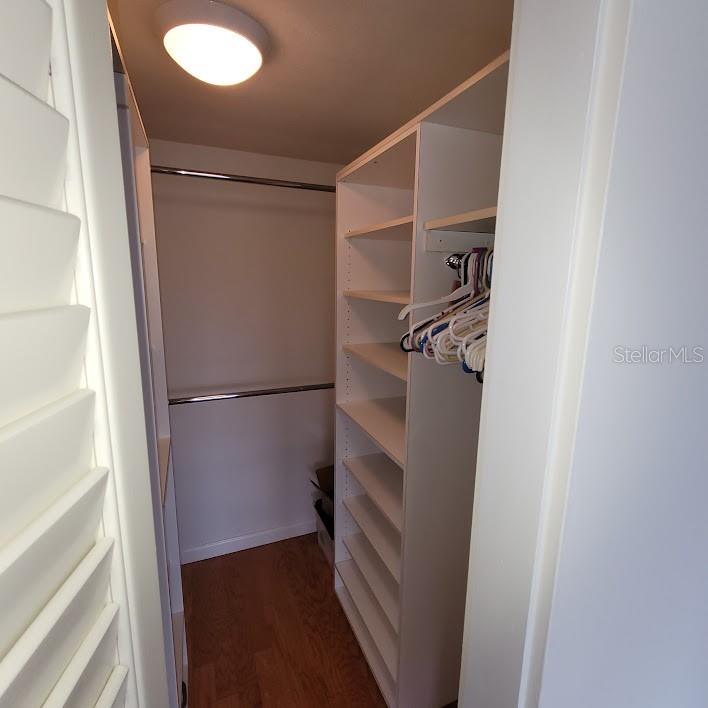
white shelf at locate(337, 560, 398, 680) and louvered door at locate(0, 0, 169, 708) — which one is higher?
louvered door at locate(0, 0, 169, 708)

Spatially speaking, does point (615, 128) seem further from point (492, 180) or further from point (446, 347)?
point (492, 180)

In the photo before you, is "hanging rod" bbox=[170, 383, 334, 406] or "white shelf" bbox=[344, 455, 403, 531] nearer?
"white shelf" bbox=[344, 455, 403, 531]

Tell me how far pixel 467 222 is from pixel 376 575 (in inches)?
61.4

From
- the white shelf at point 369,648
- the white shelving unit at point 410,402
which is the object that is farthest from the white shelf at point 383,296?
the white shelf at point 369,648

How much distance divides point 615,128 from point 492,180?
94 cm

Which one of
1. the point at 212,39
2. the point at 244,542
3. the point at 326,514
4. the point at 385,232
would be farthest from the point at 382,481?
the point at 212,39

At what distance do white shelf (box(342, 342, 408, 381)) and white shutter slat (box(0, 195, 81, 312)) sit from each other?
103cm

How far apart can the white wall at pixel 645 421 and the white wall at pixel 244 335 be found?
1.99m

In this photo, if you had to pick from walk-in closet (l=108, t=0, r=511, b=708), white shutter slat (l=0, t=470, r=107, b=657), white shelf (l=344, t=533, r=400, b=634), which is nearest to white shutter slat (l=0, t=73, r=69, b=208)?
white shutter slat (l=0, t=470, r=107, b=657)

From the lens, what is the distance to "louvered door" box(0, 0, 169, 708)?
333mm

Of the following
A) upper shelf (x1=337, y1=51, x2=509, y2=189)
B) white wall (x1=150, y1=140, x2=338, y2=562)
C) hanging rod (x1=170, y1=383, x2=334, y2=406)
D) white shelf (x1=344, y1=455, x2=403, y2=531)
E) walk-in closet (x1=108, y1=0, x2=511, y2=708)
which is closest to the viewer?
upper shelf (x1=337, y1=51, x2=509, y2=189)

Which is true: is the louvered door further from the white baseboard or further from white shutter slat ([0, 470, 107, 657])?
the white baseboard

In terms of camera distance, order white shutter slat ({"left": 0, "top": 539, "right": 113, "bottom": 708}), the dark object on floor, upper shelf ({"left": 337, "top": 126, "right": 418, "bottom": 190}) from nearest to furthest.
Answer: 1. white shutter slat ({"left": 0, "top": 539, "right": 113, "bottom": 708})
2. upper shelf ({"left": 337, "top": 126, "right": 418, "bottom": 190})
3. the dark object on floor

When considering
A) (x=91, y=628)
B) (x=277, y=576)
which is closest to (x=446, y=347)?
(x=91, y=628)
